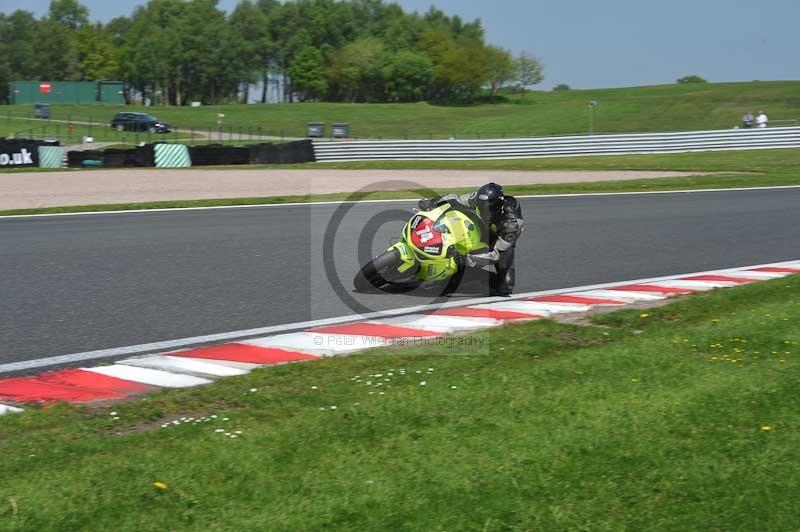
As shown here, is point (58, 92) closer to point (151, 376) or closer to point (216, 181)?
point (216, 181)

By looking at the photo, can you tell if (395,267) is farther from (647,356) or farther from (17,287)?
(17,287)

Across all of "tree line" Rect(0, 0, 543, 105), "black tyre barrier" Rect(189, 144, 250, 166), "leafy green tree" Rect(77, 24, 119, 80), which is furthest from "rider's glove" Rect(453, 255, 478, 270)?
"leafy green tree" Rect(77, 24, 119, 80)

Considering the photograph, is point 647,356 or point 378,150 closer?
point 647,356

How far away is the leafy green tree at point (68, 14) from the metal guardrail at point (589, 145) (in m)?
143

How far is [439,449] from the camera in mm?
4547

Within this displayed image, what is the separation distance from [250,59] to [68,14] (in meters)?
40.9

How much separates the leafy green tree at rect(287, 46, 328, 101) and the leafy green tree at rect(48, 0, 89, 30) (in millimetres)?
48250

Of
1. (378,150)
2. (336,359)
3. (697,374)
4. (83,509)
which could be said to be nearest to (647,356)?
(697,374)

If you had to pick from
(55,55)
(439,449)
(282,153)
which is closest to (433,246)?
(439,449)

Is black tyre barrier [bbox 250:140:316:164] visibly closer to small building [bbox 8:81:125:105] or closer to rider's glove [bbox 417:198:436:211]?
rider's glove [bbox 417:198:436:211]

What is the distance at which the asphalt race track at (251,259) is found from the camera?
802 cm

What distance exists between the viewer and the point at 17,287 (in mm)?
9422

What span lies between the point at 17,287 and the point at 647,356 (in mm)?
6286

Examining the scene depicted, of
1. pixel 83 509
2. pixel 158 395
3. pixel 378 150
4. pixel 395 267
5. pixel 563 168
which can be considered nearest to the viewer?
pixel 83 509
